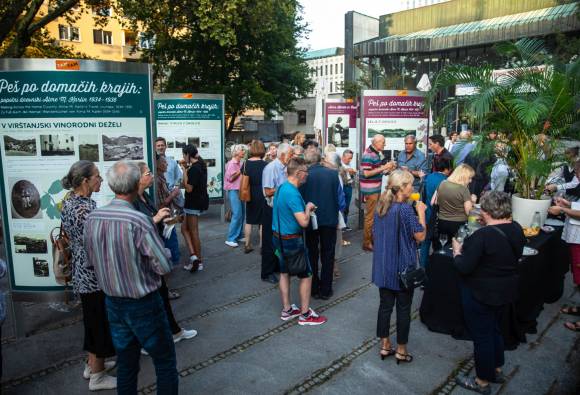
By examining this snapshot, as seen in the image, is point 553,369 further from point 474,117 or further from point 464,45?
point 464,45

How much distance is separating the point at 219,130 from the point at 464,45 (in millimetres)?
26394

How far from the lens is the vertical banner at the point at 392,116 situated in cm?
902

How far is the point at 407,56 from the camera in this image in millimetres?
35156

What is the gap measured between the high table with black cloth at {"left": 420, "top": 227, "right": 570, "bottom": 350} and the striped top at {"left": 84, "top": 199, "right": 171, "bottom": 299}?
2.97 m

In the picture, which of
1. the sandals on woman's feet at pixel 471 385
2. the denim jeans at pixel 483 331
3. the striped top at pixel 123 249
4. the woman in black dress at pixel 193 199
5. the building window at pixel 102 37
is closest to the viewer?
the striped top at pixel 123 249

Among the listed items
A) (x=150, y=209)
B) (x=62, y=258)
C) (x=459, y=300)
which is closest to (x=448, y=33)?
(x=459, y=300)

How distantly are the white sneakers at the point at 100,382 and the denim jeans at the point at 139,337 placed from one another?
76 cm

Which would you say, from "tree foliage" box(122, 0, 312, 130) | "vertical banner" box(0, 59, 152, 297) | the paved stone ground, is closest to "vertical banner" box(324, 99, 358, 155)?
the paved stone ground

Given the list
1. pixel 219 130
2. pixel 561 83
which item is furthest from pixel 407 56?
pixel 561 83

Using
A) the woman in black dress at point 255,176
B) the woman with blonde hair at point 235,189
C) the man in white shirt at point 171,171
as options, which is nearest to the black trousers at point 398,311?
the woman in black dress at point 255,176

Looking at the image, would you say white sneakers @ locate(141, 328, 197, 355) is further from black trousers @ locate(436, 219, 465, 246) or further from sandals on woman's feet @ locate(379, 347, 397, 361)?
black trousers @ locate(436, 219, 465, 246)

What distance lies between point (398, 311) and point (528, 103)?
3252mm

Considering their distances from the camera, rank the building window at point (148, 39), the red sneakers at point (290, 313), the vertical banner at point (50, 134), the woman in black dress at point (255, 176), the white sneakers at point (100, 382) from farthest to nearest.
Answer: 1. the building window at point (148, 39)
2. the woman in black dress at point (255, 176)
3. the red sneakers at point (290, 313)
4. the vertical banner at point (50, 134)
5. the white sneakers at point (100, 382)

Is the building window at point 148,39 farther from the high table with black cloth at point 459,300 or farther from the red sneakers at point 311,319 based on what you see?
the high table with black cloth at point 459,300
